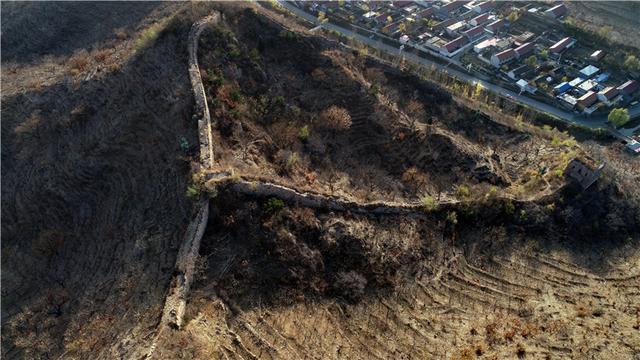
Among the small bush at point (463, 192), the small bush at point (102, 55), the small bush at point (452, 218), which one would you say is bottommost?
the small bush at point (452, 218)

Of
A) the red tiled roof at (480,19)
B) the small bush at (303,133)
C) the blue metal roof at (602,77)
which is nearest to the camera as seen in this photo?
the small bush at (303,133)

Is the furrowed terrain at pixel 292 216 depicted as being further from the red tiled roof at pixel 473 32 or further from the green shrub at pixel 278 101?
the red tiled roof at pixel 473 32

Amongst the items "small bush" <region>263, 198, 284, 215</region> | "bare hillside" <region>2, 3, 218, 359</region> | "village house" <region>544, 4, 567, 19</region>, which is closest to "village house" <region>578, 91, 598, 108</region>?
"village house" <region>544, 4, 567, 19</region>

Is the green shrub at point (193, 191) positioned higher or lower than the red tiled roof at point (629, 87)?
higher

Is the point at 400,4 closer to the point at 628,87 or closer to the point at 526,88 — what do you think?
the point at 526,88

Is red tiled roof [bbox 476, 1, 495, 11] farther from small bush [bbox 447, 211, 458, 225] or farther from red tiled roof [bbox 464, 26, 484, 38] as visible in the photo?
small bush [bbox 447, 211, 458, 225]

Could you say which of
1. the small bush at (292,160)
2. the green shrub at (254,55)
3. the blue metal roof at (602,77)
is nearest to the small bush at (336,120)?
the small bush at (292,160)

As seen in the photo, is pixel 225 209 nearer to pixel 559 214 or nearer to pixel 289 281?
pixel 289 281
